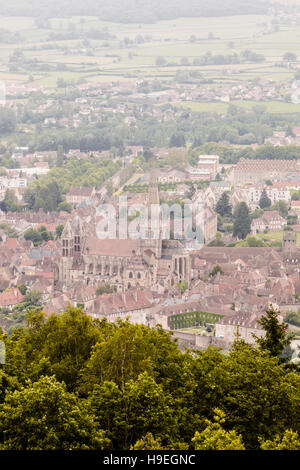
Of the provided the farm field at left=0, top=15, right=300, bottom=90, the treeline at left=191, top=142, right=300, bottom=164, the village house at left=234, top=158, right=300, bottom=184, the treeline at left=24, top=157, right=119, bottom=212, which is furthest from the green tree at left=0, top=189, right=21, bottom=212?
the farm field at left=0, top=15, right=300, bottom=90

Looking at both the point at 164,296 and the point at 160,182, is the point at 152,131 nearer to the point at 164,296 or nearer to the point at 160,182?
the point at 160,182

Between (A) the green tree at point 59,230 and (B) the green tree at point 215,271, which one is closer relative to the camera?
(B) the green tree at point 215,271

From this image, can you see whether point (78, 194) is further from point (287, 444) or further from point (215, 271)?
point (287, 444)

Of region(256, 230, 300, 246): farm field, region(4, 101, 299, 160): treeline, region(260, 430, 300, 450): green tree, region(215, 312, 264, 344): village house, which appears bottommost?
region(4, 101, 299, 160): treeline

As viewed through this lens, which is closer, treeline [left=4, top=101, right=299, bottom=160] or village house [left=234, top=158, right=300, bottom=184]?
village house [left=234, top=158, right=300, bottom=184]

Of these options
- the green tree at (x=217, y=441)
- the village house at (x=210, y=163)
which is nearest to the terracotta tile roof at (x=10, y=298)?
the green tree at (x=217, y=441)

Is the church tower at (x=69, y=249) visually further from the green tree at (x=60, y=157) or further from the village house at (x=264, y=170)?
the green tree at (x=60, y=157)

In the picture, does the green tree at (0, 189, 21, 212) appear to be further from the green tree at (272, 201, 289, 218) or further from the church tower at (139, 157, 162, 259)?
the church tower at (139, 157, 162, 259)
